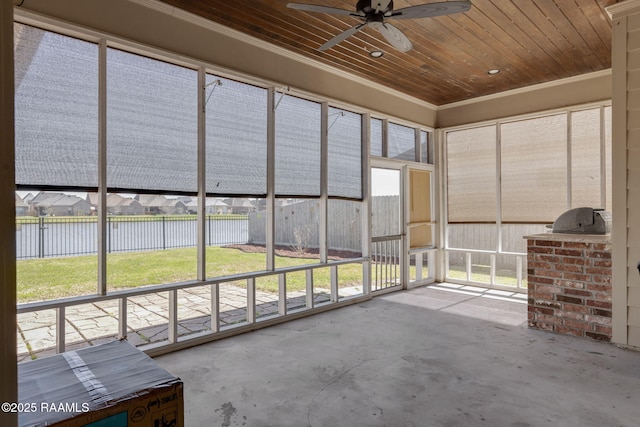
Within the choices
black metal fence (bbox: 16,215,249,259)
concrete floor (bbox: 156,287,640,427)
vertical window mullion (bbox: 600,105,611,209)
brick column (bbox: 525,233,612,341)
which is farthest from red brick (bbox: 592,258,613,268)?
black metal fence (bbox: 16,215,249,259)

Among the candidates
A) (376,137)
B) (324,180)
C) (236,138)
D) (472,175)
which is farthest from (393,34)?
(472,175)

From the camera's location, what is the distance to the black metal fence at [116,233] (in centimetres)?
292

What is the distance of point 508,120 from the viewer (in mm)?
5789

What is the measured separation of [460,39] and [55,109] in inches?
153

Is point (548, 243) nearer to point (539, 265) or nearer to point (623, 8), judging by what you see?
point (539, 265)

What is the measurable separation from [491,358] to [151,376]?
2931 millimetres

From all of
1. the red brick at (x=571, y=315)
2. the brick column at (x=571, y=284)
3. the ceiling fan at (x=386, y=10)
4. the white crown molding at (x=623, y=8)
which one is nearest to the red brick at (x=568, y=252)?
the brick column at (x=571, y=284)

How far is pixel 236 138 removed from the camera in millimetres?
3930

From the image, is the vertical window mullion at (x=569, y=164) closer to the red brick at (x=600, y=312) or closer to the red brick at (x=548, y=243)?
the red brick at (x=548, y=243)

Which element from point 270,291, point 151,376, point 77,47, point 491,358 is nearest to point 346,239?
point 270,291

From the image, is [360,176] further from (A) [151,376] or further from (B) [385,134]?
(A) [151,376]

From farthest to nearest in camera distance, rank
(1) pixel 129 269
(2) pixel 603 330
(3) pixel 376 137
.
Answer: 1. (3) pixel 376 137
2. (1) pixel 129 269
3. (2) pixel 603 330

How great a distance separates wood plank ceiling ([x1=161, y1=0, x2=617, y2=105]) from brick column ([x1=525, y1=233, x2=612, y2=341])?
214cm

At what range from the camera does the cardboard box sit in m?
1.05
